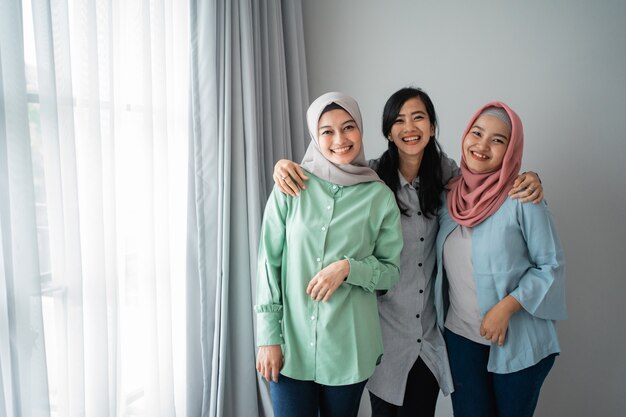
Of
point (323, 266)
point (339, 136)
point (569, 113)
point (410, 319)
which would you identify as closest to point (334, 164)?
point (339, 136)

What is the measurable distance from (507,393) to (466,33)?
1.54 meters

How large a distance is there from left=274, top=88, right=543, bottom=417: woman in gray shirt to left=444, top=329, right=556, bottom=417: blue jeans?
45mm

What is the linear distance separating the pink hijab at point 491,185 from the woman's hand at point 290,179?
57 centimetres

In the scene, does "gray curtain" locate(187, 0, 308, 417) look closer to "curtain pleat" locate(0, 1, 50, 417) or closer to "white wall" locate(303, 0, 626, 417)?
"curtain pleat" locate(0, 1, 50, 417)

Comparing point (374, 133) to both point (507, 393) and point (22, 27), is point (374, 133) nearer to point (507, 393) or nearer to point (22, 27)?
point (507, 393)

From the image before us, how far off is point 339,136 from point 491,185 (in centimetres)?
56

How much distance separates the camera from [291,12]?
5.94 ft

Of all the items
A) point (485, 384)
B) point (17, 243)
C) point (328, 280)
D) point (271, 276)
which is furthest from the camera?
point (485, 384)

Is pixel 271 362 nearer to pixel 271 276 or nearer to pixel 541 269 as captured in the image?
pixel 271 276

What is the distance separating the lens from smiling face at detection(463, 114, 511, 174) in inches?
46.9

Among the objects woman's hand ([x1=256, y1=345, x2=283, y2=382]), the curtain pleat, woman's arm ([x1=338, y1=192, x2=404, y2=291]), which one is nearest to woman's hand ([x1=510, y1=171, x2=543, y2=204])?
woman's arm ([x1=338, y1=192, x2=404, y2=291])

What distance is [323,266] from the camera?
1089mm


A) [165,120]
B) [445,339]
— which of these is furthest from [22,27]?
[445,339]

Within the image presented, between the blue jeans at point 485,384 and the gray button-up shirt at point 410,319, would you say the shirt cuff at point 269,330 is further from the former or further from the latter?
the blue jeans at point 485,384
